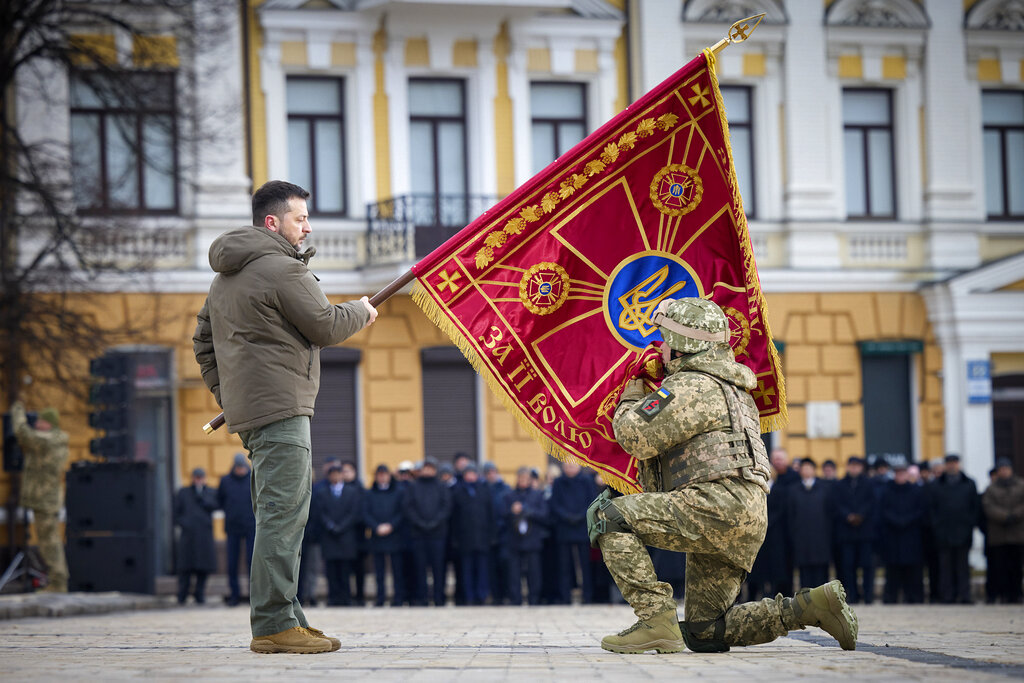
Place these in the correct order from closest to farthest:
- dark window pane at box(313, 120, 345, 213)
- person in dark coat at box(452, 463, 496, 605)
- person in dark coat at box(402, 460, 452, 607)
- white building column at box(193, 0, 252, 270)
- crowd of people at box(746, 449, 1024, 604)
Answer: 1. crowd of people at box(746, 449, 1024, 604)
2. person in dark coat at box(402, 460, 452, 607)
3. person in dark coat at box(452, 463, 496, 605)
4. white building column at box(193, 0, 252, 270)
5. dark window pane at box(313, 120, 345, 213)

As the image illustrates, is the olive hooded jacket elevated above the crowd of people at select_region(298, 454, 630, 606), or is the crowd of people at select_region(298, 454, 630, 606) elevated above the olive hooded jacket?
the olive hooded jacket

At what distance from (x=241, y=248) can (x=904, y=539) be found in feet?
42.6

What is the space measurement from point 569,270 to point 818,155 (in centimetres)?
1736

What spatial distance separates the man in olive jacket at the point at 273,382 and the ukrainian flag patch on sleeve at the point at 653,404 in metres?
1.45

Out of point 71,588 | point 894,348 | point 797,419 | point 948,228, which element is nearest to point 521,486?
point 71,588

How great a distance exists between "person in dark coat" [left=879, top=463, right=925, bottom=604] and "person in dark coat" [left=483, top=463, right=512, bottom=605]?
4.78 metres

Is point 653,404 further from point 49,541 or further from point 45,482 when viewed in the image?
point 49,541

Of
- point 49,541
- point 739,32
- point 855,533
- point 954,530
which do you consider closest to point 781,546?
point 855,533

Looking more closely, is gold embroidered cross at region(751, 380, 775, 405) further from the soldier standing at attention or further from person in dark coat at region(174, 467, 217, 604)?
person in dark coat at region(174, 467, 217, 604)

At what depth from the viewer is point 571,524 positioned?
1783cm

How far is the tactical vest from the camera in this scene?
22.9ft

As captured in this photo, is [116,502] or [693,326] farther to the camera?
[116,502]

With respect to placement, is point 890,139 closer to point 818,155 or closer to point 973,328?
point 818,155

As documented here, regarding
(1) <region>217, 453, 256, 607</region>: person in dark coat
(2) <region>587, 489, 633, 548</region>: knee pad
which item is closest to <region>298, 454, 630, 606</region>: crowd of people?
(1) <region>217, 453, 256, 607</region>: person in dark coat
